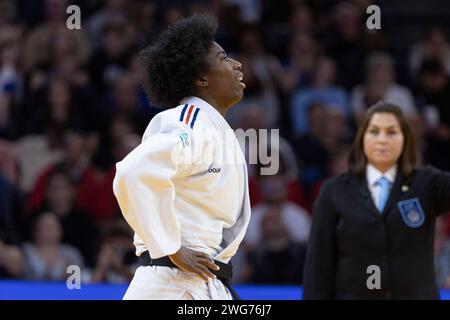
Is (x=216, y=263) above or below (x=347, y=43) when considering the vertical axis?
below

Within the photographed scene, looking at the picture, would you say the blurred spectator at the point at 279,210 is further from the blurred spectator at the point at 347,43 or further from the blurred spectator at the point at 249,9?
the blurred spectator at the point at 249,9

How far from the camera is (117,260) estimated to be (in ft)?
26.0

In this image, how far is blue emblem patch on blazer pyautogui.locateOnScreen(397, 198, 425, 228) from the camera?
562 centimetres

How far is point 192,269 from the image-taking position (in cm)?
402

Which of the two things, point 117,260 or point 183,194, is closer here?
point 183,194

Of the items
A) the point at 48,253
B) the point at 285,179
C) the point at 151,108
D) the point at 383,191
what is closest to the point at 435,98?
the point at 285,179

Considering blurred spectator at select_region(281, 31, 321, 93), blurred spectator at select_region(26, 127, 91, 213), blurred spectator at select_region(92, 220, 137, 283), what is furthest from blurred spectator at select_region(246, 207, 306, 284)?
blurred spectator at select_region(281, 31, 321, 93)

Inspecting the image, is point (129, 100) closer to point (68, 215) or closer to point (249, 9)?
point (68, 215)

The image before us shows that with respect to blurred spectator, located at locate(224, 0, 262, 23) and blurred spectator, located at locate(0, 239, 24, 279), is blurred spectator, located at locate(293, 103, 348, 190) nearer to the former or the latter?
blurred spectator, located at locate(224, 0, 262, 23)

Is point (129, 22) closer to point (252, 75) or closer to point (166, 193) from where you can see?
point (252, 75)

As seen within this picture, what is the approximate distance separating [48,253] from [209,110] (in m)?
4.46

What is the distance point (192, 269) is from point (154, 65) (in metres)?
0.92

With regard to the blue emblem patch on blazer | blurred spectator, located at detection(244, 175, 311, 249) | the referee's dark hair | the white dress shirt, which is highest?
the referee's dark hair

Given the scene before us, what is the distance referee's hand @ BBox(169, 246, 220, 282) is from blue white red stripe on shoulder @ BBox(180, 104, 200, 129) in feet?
1.61
